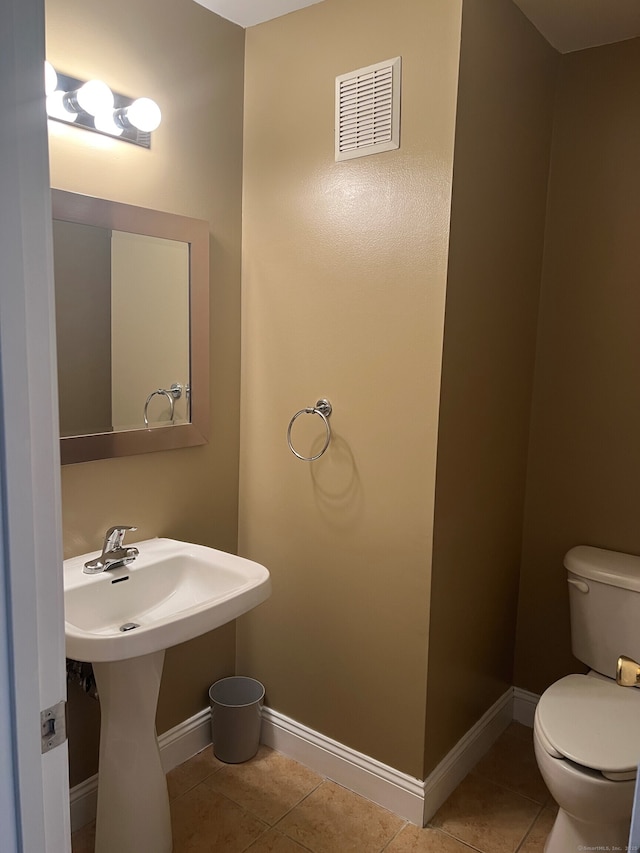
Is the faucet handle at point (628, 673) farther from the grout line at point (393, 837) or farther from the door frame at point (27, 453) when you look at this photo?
the grout line at point (393, 837)

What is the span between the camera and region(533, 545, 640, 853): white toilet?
1635mm

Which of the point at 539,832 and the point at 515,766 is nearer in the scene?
the point at 539,832

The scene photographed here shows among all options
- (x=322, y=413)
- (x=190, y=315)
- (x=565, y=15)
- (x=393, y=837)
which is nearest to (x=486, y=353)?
(x=322, y=413)

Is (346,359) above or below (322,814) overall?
above

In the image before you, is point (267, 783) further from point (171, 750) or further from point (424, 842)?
point (424, 842)

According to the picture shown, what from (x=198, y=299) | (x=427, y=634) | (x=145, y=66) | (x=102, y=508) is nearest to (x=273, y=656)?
(x=427, y=634)

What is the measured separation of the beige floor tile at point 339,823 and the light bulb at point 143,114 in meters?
2.05

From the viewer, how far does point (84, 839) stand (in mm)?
1916

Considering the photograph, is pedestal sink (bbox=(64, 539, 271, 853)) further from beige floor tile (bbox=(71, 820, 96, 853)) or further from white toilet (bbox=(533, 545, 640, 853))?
white toilet (bbox=(533, 545, 640, 853))

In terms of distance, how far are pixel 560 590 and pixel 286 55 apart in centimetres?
204

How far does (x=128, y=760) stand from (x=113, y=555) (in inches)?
20.8

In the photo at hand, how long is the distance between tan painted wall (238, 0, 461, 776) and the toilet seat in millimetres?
375

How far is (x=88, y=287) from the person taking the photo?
1.81 meters

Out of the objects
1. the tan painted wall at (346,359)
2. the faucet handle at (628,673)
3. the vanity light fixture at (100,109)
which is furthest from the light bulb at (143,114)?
the faucet handle at (628,673)
